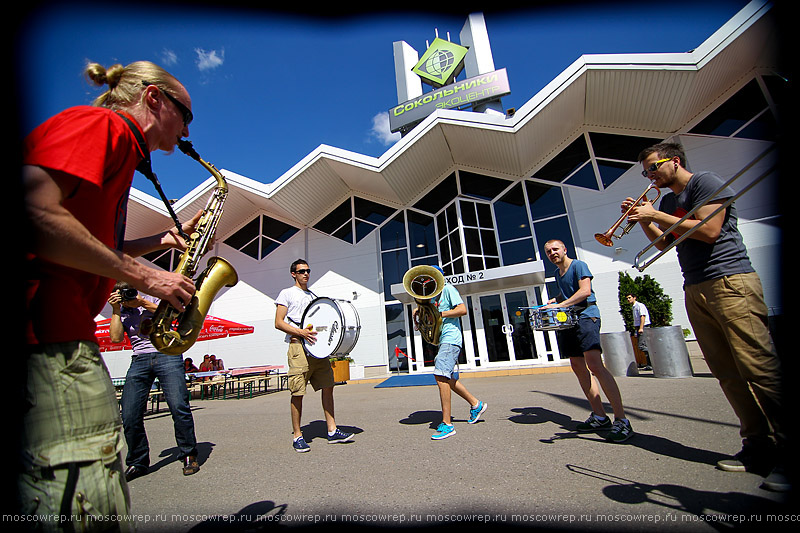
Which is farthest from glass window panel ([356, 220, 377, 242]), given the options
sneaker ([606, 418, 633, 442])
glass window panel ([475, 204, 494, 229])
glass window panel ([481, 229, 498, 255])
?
sneaker ([606, 418, 633, 442])

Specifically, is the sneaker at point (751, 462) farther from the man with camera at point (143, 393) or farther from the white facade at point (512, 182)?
the white facade at point (512, 182)

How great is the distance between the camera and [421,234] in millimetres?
15648

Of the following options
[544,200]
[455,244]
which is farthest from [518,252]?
[455,244]

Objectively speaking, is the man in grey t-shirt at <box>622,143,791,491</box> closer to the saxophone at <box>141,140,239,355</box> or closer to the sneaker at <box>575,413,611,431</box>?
the sneaker at <box>575,413,611,431</box>

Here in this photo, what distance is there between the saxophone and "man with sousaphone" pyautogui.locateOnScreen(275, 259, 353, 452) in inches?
63.4

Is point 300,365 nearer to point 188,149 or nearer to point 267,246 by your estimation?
point 188,149

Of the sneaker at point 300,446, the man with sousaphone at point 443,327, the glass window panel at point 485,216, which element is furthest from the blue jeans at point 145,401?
the glass window panel at point 485,216

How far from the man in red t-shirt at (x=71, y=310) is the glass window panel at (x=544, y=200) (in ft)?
47.5

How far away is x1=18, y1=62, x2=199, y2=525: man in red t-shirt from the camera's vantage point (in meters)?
0.83

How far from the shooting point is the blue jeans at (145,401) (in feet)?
10.9

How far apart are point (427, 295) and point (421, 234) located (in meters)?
11.1

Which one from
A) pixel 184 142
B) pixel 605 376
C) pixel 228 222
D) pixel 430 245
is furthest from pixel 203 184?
pixel 605 376

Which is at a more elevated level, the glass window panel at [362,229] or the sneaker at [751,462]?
the glass window panel at [362,229]

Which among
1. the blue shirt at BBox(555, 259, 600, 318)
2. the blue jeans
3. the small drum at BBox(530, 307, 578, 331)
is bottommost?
the blue jeans
